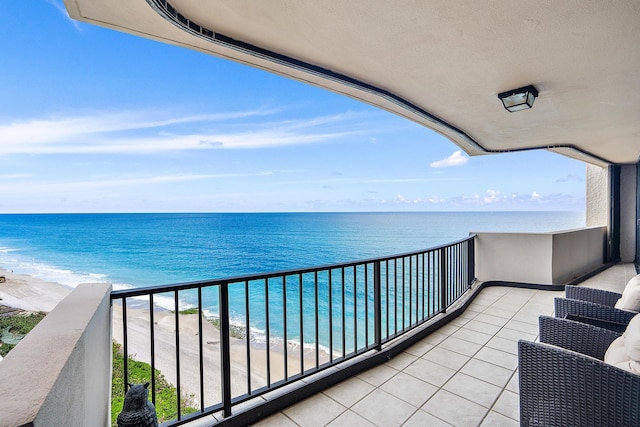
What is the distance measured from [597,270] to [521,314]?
12.6 ft

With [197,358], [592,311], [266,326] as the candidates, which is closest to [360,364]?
[266,326]

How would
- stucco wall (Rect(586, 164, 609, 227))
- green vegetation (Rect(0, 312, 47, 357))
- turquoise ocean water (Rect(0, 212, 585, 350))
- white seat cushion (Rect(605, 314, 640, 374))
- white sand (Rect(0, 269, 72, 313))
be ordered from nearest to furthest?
white seat cushion (Rect(605, 314, 640, 374))
stucco wall (Rect(586, 164, 609, 227))
green vegetation (Rect(0, 312, 47, 357))
white sand (Rect(0, 269, 72, 313))
turquoise ocean water (Rect(0, 212, 585, 350))

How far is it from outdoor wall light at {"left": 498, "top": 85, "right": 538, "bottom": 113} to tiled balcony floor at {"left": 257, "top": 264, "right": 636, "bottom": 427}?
2.29m

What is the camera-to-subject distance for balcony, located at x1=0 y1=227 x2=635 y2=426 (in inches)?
32.4

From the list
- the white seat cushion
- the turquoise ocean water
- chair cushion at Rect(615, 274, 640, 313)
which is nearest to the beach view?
the white seat cushion

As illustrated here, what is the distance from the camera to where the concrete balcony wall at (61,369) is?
1.93ft

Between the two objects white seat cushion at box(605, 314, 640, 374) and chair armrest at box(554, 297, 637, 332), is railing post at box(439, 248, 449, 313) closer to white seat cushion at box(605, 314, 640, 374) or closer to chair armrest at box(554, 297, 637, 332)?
chair armrest at box(554, 297, 637, 332)

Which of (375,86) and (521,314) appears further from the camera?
(521,314)

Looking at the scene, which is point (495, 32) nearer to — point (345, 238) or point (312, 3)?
point (312, 3)

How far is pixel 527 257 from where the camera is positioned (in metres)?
4.92

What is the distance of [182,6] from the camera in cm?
151

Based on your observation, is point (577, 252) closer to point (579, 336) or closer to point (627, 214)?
point (627, 214)

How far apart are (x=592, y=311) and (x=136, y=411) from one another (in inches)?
118

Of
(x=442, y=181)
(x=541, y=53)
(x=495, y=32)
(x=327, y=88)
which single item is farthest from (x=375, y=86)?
(x=442, y=181)
